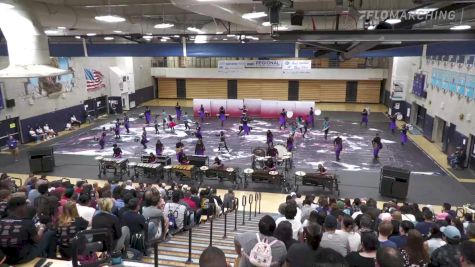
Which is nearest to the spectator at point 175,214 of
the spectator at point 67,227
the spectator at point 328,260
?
the spectator at point 67,227

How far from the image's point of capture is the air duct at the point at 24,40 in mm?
10156

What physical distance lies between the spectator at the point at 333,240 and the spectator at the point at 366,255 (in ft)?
1.91

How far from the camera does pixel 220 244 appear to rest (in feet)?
25.9

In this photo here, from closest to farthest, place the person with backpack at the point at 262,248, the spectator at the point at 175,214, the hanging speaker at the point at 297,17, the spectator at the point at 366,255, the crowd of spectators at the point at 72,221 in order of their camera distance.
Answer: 1. the person with backpack at the point at 262,248
2. the spectator at the point at 366,255
3. the crowd of spectators at the point at 72,221
4. the spectator at the point at 175,214
5. the hanging speaker at the point at 297,17

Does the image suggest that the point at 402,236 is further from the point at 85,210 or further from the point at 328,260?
the point at 85,210

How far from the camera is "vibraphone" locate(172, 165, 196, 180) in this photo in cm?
1574

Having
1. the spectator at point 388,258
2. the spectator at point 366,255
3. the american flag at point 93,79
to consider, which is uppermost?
the american flag at point 93,79

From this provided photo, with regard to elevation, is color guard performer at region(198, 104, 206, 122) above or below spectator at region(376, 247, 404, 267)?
below

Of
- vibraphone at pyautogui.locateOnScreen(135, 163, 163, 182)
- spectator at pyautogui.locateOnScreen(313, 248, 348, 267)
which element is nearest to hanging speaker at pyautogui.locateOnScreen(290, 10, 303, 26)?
spectator at pyautogui.locateOnScreen(313, 248, 348, 267)

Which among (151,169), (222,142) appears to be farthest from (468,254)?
(222,142)

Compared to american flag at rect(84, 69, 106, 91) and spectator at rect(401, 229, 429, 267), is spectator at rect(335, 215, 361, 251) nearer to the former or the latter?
spectator at rect(401, 229, 429, 267)

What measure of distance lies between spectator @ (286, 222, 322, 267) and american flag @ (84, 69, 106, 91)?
96.7 feet

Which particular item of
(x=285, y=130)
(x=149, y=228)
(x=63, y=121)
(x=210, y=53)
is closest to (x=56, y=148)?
(x=63, y=121)

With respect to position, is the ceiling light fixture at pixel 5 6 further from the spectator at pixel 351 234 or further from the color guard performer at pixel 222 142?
the color guard performer at pixel 222 142
